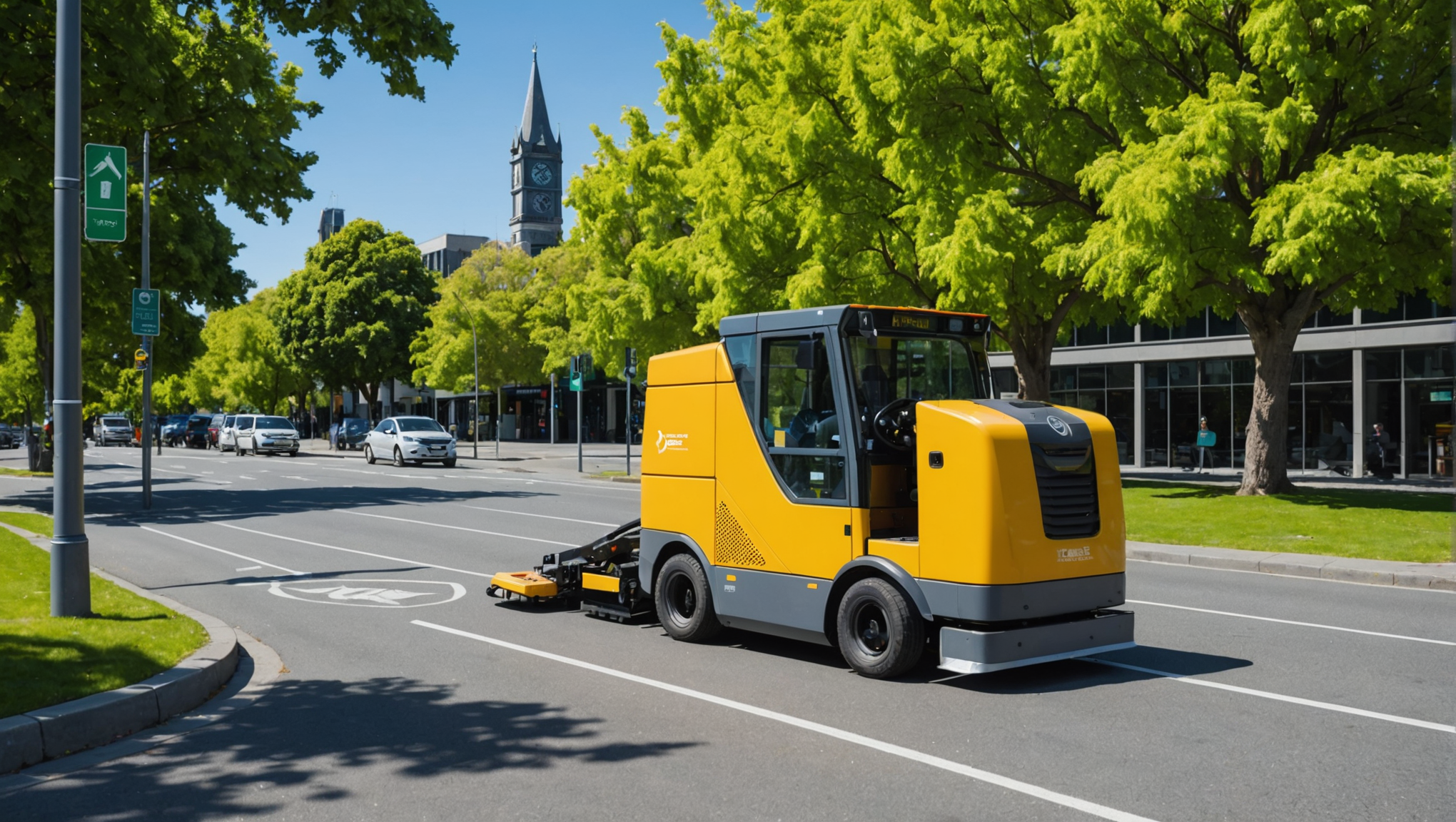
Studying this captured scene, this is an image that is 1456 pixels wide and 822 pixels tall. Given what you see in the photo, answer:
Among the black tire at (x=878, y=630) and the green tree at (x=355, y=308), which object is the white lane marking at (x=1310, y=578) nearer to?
the black tire at (x=878, y=630)

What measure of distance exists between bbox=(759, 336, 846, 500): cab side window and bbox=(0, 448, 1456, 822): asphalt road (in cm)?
133

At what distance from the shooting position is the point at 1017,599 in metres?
6.89

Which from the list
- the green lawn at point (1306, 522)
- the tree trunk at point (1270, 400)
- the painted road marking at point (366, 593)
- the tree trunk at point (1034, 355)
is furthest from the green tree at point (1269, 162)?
the painted road marking at point (366, 593)

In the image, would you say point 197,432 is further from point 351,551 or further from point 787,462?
point 787,462

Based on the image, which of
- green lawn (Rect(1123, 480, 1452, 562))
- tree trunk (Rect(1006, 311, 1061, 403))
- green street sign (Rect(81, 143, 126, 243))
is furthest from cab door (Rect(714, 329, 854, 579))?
tree trunk (Rect(1006, 311, 1061, 403))

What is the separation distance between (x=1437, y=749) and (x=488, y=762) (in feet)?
15.7

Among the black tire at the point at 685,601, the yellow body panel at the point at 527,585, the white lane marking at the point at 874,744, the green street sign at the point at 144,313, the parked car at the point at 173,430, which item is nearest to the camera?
the white lane marking at the point at 874,744

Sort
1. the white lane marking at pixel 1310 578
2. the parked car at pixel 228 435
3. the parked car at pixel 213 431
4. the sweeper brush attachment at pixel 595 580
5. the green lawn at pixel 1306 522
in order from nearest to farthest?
the sweeper brush attachment at pixel 595 580 → the white lane marking at pixel 1310 578 → the green lawn at pixel 1306 522 → the parked car at pixel 228 435 → the parked car at pixel 213 431

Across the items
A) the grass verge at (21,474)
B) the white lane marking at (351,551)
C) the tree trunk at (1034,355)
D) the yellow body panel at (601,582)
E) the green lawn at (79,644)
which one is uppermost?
the tree trunk at (1034,355)

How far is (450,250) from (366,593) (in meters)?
89.1

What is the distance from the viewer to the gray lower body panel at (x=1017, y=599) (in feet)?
22.3

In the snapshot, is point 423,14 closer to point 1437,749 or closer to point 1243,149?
point 1437,749

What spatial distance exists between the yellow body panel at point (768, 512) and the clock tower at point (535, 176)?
112663mm

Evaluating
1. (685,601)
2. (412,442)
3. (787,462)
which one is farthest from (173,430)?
(787,462)
